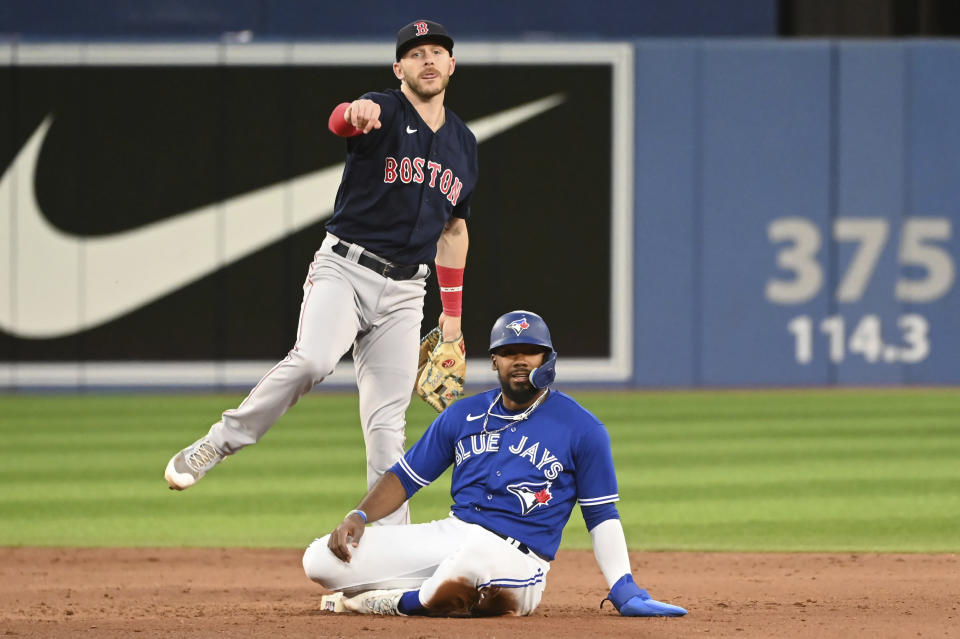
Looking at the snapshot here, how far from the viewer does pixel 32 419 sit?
12500 mm

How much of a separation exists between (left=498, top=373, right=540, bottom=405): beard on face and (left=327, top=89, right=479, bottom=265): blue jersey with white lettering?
814 mm

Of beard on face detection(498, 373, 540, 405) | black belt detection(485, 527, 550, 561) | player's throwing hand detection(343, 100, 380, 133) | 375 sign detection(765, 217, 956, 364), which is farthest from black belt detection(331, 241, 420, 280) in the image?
375 sign detection(765, 217, 956, 364)

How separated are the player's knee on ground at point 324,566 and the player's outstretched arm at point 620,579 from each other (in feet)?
2.96

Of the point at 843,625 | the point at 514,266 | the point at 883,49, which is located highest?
the point at 883,49

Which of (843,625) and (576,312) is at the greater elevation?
(576,312)

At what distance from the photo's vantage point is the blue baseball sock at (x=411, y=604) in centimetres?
520

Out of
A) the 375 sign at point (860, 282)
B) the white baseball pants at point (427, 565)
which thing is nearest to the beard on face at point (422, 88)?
the white baseball pants at point (427, 565)

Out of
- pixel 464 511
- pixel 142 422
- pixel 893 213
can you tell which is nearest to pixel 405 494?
pixel 464 511

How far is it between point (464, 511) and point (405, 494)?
0.22m

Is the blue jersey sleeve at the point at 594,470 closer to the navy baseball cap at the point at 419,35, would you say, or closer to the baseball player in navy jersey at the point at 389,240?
the baseball player in navy jersey at the point at 389,240

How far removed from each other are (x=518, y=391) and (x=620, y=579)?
0.72 metres

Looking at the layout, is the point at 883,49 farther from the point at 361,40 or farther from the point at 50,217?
the point at 50,217

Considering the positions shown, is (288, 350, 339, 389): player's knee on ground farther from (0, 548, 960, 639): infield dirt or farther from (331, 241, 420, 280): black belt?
(0, 548, 960, 639): infield dirt

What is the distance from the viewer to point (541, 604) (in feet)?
19.0
